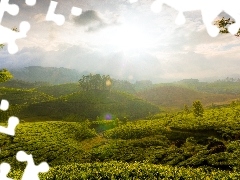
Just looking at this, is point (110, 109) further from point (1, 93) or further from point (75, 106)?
point (1, 93)

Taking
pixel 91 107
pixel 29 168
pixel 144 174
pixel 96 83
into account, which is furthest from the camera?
pixel 96 83

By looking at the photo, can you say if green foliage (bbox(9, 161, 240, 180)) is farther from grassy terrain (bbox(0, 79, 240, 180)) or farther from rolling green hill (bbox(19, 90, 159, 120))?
rolling green hill (bbox(19, 90, 159, 120))

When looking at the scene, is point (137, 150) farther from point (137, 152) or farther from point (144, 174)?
point (144, 174)

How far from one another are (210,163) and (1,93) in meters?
201

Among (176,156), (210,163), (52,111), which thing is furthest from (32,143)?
(52,111)

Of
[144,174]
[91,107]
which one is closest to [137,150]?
[144,174]

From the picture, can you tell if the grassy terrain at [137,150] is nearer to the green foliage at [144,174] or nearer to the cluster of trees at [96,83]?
the green foliage at [144,174]

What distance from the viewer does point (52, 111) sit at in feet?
480

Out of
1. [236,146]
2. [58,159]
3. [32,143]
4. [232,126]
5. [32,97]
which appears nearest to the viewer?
[236,146]

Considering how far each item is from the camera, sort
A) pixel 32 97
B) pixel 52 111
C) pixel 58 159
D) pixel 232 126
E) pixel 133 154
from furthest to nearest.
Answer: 1. pixel 32 97
2. pixel 52 111
3. pixel 232 126
4. pixel 58 159
5. pixel 133 154

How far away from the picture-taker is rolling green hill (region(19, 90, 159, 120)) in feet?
462

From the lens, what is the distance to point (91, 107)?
15050 cm

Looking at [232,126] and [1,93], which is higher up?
[1,93]

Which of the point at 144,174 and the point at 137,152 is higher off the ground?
the point at 144,174
